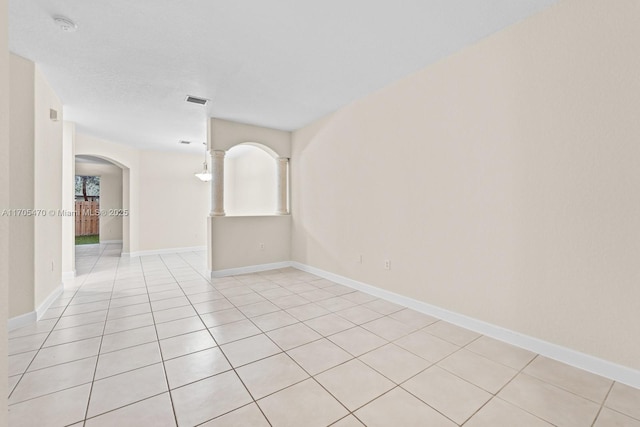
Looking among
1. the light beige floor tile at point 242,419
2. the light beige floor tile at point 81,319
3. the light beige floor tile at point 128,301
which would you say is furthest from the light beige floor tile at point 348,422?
the light beige floor tile at point 128,301

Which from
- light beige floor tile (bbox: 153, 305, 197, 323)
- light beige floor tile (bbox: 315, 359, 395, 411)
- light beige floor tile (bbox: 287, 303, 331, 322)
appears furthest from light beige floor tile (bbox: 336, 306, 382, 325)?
light beige floor tile (bbox: 153, 305, 197, 323)

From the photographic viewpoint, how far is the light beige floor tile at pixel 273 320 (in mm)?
2709

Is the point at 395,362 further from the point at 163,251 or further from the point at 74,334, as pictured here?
the point at 163,251

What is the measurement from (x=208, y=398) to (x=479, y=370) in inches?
73.6

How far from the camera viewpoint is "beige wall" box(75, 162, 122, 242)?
9039 mm

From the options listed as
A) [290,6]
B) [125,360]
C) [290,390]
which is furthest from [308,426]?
[290,6]

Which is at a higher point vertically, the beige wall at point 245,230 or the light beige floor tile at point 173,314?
the beige wall at point 245,230

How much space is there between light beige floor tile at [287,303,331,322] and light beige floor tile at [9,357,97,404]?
173 centimetres

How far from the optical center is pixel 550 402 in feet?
5.42

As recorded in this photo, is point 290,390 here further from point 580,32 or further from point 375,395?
point 580,32

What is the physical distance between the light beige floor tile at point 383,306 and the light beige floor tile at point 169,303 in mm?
2266

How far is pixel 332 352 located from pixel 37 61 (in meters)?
4.23

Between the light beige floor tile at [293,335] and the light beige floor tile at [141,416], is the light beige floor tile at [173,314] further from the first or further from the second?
the light beige floor tile at [141,416]

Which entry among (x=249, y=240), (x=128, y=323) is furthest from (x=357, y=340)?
(x=249, y=240)
